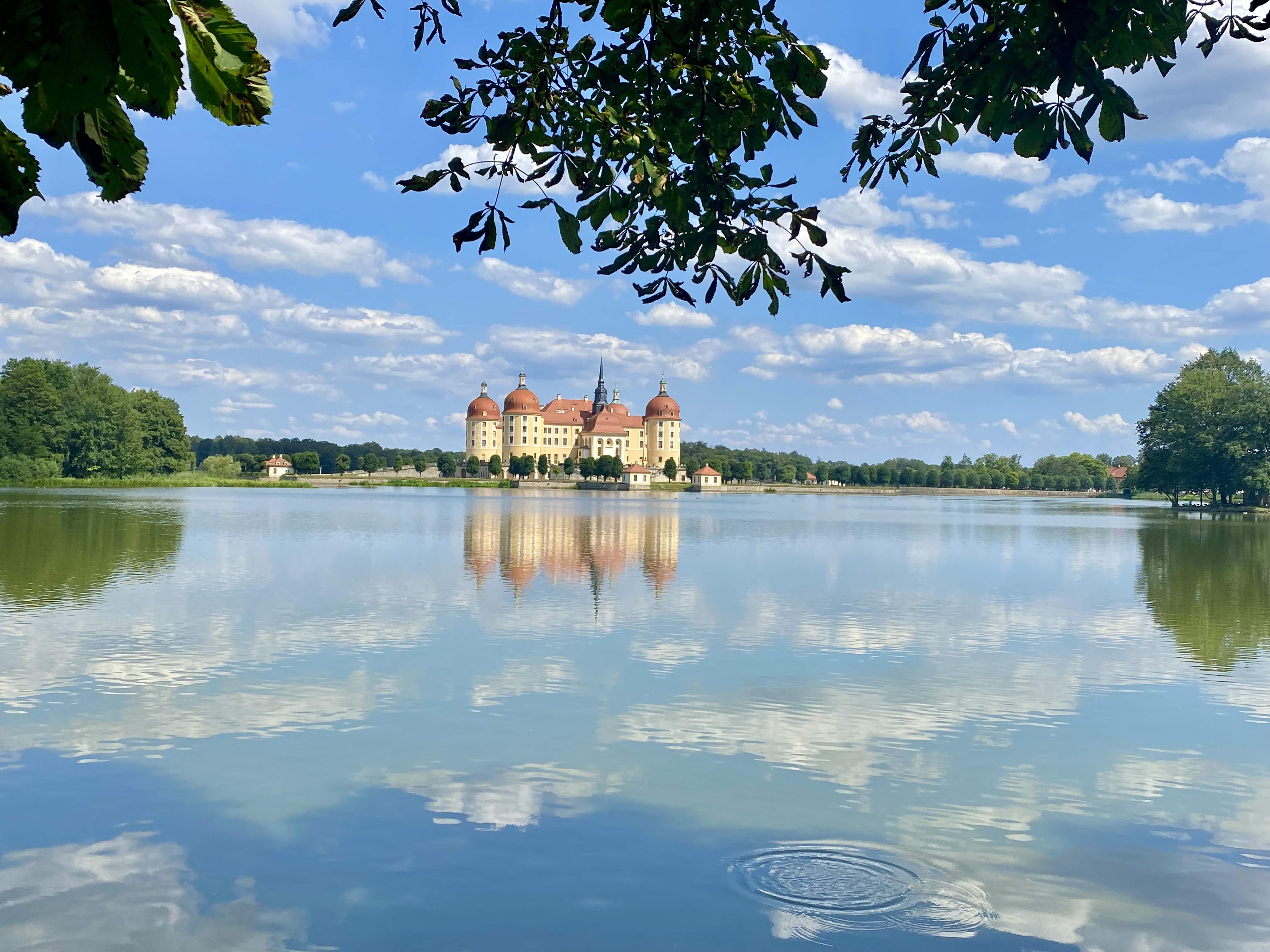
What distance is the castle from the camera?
161 meters

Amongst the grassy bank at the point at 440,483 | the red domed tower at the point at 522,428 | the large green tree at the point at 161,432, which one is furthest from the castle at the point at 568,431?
the large green tree at the point at 161,432

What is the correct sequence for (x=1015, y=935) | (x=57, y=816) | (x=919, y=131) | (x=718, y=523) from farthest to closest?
(x=718, y=523), (x=57, y=816), (x=919, y=131), (x=1015, y=935)

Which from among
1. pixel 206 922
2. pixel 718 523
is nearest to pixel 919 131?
pixel 206 922

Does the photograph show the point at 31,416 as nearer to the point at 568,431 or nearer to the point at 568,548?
the point at 568,548

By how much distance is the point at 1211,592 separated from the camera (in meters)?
20.4

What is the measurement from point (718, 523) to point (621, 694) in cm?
3703

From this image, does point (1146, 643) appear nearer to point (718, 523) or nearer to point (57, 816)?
point (57, 816)

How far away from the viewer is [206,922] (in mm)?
5254

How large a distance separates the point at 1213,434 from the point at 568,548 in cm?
5315

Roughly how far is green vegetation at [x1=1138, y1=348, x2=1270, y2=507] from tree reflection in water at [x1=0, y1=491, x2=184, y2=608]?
59.7 m

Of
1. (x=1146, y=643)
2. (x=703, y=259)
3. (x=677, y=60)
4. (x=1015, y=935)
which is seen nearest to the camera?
(x=703, y=259)

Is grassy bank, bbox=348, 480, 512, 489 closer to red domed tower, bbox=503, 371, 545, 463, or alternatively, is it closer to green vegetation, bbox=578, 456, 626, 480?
green vegetation, bbox=578, 456, 626, 480

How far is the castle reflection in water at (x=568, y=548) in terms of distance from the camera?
2159cm

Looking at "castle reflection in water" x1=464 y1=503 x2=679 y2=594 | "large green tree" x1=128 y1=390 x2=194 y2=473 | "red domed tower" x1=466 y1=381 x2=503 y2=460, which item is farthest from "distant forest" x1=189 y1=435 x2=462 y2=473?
"castle reflection in water" x1=464 y1=503 x2=679 y2=594
